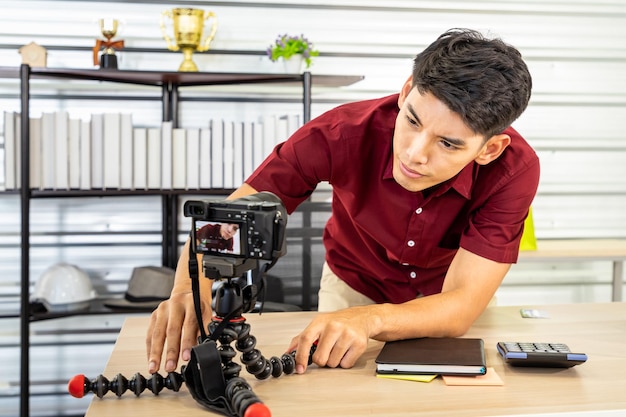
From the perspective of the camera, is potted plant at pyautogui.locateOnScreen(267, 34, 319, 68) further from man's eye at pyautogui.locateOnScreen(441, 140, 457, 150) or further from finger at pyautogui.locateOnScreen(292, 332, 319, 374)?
finger at pyautogui.locateOnScreen(292, 332, 319, 374)

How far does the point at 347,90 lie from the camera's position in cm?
388

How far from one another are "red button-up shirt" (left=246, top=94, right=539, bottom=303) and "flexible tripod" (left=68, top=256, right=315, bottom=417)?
66 cm

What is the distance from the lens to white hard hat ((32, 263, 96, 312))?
10.9 feet

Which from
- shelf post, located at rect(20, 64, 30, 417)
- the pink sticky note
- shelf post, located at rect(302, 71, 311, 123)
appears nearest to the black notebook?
the pink sticky note

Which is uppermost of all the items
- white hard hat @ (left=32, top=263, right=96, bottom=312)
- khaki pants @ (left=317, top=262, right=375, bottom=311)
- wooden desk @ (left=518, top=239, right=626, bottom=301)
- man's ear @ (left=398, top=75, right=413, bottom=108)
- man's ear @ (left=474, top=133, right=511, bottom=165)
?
man's ear @ (left=398, top=75, right=413, bottom=108)

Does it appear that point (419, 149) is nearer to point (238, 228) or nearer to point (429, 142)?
point (429, 142)

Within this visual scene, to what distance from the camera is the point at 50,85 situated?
→ 3.61m

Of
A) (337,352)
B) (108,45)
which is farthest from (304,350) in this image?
(108,45)

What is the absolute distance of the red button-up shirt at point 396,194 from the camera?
1.96 meters

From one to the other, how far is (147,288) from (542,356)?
2267mm

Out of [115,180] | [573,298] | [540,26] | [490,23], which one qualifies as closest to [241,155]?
[115,180]

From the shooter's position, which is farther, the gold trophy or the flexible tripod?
the gold trophy

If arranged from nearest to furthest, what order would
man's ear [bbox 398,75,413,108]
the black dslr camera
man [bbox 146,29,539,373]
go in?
the black dslr camera → man [bbox 146,29,539,373] → man's ear [bbox 398,75,413,108]

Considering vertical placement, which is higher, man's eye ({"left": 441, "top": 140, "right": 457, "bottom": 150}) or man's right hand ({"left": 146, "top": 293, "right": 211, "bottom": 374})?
man's eye ({"left": 441, "top": 140, "right": 457, "bottom": 150})
